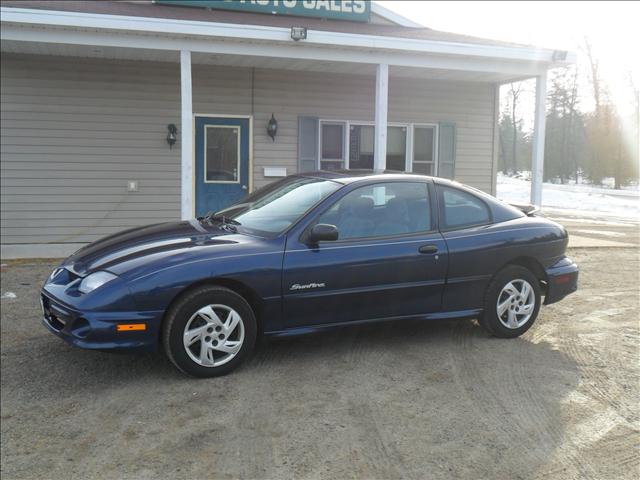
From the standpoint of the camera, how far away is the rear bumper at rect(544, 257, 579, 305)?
542cm

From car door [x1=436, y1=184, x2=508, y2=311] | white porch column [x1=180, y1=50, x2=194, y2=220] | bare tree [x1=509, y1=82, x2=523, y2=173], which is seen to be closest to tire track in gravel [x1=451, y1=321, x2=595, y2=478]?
car door [x1=436, y1=184, x2=508, y2=311]

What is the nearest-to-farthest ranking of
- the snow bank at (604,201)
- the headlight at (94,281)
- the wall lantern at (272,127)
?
the headlight at (94,281)
the snow bank at (604,201)
the wall lantern at (272,127)

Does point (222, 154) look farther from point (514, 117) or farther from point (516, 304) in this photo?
point (516, 304)

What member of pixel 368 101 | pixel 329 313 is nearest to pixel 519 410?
pixel 329 313

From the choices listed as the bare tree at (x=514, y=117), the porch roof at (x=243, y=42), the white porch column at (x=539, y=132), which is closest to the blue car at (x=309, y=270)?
the porch roof at (x=243, y=42)

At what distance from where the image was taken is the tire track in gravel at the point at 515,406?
330 cm

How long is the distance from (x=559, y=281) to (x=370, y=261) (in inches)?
73.0

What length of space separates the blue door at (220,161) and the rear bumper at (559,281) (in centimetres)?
656

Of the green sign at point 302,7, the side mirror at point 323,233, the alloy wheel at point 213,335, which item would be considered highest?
the green sign at point 302,7

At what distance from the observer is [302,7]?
10.7 m

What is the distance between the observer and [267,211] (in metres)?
5.12

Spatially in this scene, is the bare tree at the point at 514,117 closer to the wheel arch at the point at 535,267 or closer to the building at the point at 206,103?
the building at the point at 206,103

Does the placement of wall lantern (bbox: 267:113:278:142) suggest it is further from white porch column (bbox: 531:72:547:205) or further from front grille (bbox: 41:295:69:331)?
front grille (bbox: 41:295:69:331)

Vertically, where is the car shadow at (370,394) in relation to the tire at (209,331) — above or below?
below
